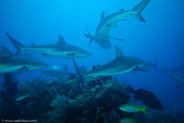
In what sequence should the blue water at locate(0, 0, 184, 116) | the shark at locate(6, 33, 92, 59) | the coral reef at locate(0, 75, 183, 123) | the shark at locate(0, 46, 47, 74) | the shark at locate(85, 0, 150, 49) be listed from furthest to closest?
the blue water at locate(0, 0, 184, 116), the shark at locate(6, 33, 92, 59), the shark at locate(85, 0, 150, 49), the shark at locate(0, 46, 47, 74), the coral reef at locate(0, 75, 183, 123)

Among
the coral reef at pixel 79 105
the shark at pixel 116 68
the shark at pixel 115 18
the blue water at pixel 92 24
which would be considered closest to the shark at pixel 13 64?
the coral reef at pixel 79 105

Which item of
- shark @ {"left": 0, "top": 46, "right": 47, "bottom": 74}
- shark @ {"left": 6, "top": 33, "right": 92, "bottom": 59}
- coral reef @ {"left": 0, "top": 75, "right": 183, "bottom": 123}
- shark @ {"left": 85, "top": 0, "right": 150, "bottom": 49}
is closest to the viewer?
coral reef @ {"left": 0, "top": 75, "right": 183, "bottom": 123}

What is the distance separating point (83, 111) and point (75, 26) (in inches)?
6811

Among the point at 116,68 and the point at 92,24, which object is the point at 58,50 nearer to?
the point at 116,68

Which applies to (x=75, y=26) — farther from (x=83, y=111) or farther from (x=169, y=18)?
(x=83, y=111)

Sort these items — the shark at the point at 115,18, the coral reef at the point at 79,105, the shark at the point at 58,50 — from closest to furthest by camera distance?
the coral reef at the point at 79,105
the shark at the point at 115,18
the shark at the point at 58,50

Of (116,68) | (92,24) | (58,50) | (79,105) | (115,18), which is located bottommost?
(79,105)

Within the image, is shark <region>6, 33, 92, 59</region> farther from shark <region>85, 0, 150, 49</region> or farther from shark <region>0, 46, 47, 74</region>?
shark <region>0, 46, 47, 74</region>

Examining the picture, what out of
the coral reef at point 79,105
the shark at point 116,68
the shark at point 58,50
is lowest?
the coral reef at point 79,105

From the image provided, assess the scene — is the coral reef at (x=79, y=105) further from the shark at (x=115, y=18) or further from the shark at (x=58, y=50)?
the shark at (x=115, y=18)

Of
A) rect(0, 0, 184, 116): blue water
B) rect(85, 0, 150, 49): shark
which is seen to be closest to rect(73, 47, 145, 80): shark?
rect(85, 0, 150, 49): shark

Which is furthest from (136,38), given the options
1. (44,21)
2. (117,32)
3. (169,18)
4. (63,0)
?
(44,21)

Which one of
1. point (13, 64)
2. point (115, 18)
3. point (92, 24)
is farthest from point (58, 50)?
point (92, 24)

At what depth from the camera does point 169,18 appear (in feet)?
443
